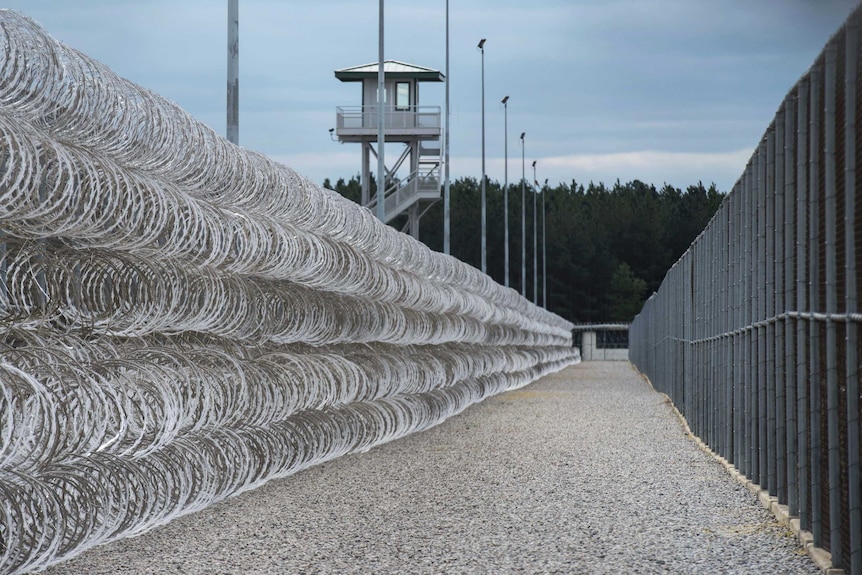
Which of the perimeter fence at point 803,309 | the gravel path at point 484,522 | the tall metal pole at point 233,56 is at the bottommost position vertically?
the gravel path at point 484,522

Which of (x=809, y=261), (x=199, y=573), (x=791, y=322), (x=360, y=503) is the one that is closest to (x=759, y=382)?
(x=791, y=322)

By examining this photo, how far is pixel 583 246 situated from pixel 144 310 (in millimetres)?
86350

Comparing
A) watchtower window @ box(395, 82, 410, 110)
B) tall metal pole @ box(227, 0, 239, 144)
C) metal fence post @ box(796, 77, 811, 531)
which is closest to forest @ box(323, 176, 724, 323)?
watchtower window @ box(395, 82, 410, 110)

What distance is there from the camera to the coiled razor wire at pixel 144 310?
6.30m

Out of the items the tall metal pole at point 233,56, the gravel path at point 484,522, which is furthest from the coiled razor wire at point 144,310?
the tall metal pole at point 233,56

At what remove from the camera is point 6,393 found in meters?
5.51

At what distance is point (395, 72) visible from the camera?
4738cm

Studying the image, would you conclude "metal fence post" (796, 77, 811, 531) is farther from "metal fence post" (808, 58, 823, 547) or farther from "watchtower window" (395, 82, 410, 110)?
"watchtower window" (395, 82, 410, 110)

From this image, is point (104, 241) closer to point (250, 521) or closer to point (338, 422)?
Answer: point (250, 521)

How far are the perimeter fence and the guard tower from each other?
111ft

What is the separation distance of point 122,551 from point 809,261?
13.8 ft

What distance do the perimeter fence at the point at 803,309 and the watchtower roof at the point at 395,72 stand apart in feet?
114

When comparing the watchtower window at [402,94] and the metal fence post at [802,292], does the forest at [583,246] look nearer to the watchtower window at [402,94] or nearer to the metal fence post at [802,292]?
the watchtower window at [402,94]

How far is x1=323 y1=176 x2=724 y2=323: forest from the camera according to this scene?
87062 mm
